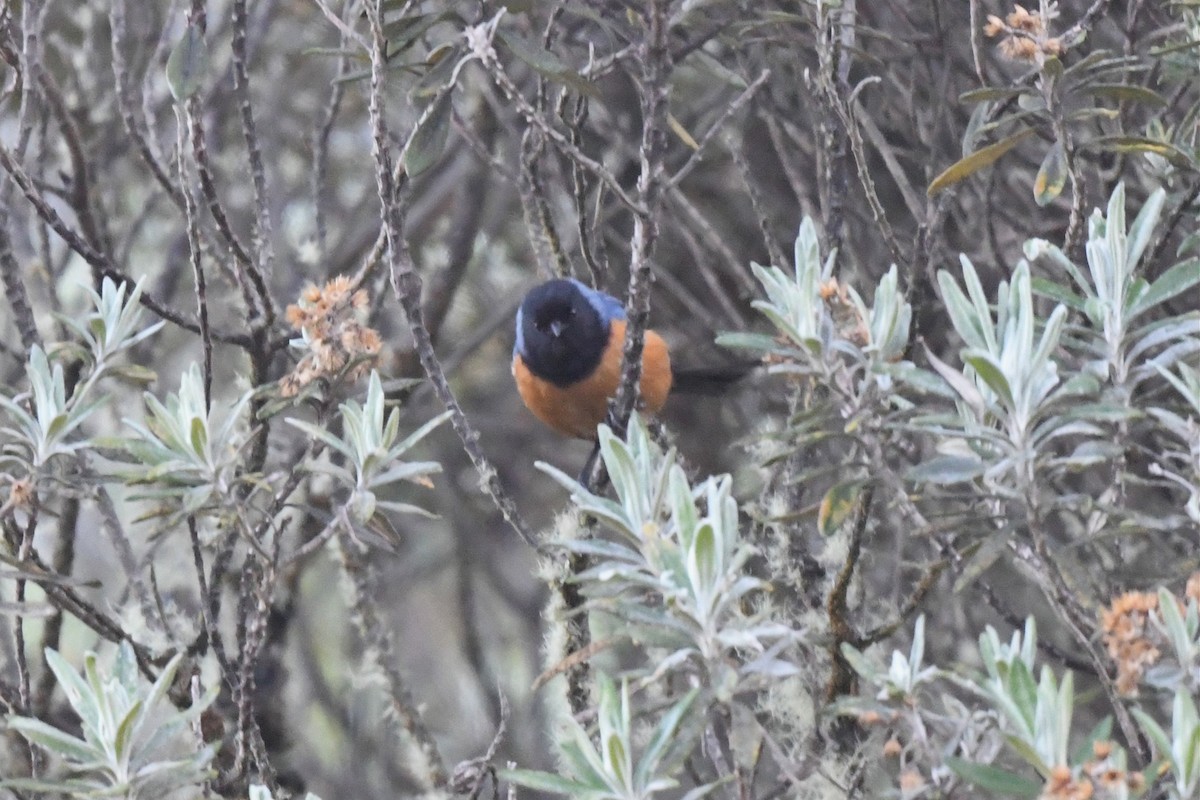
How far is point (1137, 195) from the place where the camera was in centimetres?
349

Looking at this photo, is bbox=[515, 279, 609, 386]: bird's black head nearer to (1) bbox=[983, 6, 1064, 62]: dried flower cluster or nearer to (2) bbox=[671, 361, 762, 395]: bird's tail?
(2) bbox=[671, 361, 762, 395]: bird's tail

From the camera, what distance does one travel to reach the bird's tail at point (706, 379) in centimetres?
448

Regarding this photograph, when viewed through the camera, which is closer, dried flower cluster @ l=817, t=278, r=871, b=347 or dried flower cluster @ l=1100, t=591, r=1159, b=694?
dried flower cluster @ l=1100, t=591, r=1159, b=694

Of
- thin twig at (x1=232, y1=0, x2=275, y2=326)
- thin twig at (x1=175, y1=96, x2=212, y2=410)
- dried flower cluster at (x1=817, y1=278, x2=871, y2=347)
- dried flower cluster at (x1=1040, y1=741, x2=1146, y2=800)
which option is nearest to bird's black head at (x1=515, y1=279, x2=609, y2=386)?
thin twig at (x1=232, y1=0, x2=275, y2=326)

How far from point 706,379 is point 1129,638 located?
299 centimetres

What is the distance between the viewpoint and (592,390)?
4.45 meters

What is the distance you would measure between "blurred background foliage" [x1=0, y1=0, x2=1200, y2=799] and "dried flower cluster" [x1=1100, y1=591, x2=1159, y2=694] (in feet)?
0.04

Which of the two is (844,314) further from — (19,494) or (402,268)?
(19,494)

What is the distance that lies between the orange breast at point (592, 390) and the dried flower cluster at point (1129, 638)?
269cm

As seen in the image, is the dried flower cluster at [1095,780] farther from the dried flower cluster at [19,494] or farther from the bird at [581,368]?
the bird at [581,368]

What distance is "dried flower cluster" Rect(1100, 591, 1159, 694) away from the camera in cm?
159

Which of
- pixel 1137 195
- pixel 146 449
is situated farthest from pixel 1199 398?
pixel 1137 195

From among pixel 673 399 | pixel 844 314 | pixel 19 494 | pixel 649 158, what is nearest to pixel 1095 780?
pixel 844 314

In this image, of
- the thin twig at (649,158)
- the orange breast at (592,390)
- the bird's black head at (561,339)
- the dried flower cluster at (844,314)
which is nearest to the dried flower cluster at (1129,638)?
the dried flower cluster at (844,314)
